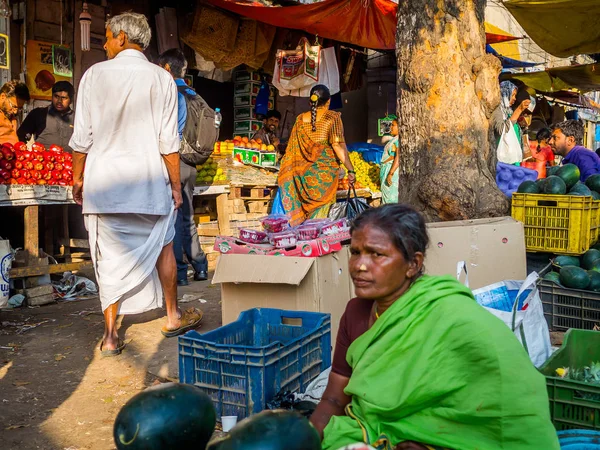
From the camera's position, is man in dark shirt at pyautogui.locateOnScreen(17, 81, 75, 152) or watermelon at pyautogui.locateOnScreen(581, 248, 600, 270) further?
man in dark shirt at pyautogui.locateOnScreen(17, 81, 75, 152)

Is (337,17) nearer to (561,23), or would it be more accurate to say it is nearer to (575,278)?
(561,23)

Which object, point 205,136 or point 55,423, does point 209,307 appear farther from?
point 55,423

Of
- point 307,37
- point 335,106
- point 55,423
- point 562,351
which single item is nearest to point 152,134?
point 55,423

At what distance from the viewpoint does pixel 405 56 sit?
5.27 metres

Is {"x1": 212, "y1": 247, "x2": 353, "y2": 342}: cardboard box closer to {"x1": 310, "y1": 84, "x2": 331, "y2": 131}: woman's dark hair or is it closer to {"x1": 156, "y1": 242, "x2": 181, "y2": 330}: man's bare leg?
{"x1": 156, "y1": 242, "x2": 181, "y2": 330}: man's bare leg

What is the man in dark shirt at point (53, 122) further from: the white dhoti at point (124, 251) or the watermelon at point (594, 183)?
the watermelon at point (594, 183)

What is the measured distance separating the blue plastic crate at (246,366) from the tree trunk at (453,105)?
2.37 meters

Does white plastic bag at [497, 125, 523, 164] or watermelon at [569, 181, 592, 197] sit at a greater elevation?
white plastic bag at [497, 125, 523, 164]

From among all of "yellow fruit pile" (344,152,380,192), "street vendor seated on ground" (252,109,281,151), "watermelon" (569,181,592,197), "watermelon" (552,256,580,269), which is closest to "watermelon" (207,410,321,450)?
"watermelon" (552,256,580,269)

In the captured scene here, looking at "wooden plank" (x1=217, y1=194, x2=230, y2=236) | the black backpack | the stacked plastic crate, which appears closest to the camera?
the black backpack

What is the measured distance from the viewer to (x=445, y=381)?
1.95 metres

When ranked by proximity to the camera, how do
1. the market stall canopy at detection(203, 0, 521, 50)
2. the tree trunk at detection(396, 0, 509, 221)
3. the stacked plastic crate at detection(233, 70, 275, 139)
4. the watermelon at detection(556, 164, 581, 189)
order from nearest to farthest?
the tree trunk at detection(396, 0, 509, 221)
the watermelon at detection(556, 164, 581, 189)
the market stall canopy at detection(203, 0, 521, 50)
the stacked plastic crate at detection(233, 70, 275, 139)

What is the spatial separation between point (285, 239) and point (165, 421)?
2.47 m

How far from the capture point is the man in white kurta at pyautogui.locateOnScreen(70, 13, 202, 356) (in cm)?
439
